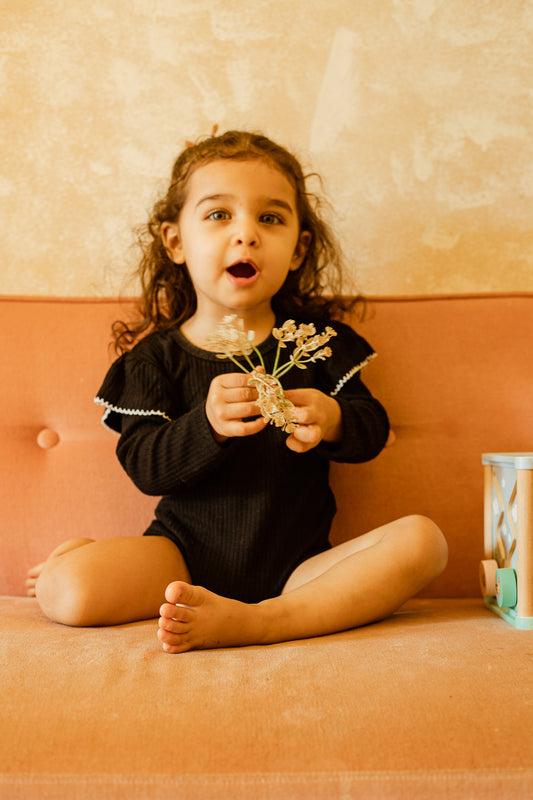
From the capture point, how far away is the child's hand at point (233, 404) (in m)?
0.95

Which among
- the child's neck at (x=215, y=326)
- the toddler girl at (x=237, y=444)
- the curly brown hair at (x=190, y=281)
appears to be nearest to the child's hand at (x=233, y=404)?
the toddler girl at (x=237, y=444)

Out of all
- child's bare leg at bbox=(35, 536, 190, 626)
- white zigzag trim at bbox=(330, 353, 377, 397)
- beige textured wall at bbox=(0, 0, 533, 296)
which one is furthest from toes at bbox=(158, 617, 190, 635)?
beige textured wall at bbox=(0, 0, 533, 296)

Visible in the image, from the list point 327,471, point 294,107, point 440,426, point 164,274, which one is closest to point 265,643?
point 327,471

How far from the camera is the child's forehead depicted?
3.88 ft

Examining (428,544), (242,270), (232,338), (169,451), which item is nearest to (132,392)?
(169,451)

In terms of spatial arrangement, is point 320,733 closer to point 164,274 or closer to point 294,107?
point 164,274

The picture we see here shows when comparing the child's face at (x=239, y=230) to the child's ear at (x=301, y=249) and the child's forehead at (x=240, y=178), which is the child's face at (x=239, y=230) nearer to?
the child's forehead at (x=240, y=178)

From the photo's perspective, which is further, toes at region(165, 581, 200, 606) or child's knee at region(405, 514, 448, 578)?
child's knee at region(405, 514, 448, 578)

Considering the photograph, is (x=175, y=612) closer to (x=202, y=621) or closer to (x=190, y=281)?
(x=202, y=621)

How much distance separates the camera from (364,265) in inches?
59.4

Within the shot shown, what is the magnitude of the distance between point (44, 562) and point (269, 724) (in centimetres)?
65

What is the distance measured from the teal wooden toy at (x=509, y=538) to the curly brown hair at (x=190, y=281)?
1.49 feet

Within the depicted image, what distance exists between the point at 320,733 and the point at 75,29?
56.6 inches

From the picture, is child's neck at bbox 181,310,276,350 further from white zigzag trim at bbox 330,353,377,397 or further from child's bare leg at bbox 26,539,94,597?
child's bare leg at bbox 26,539,94,597
